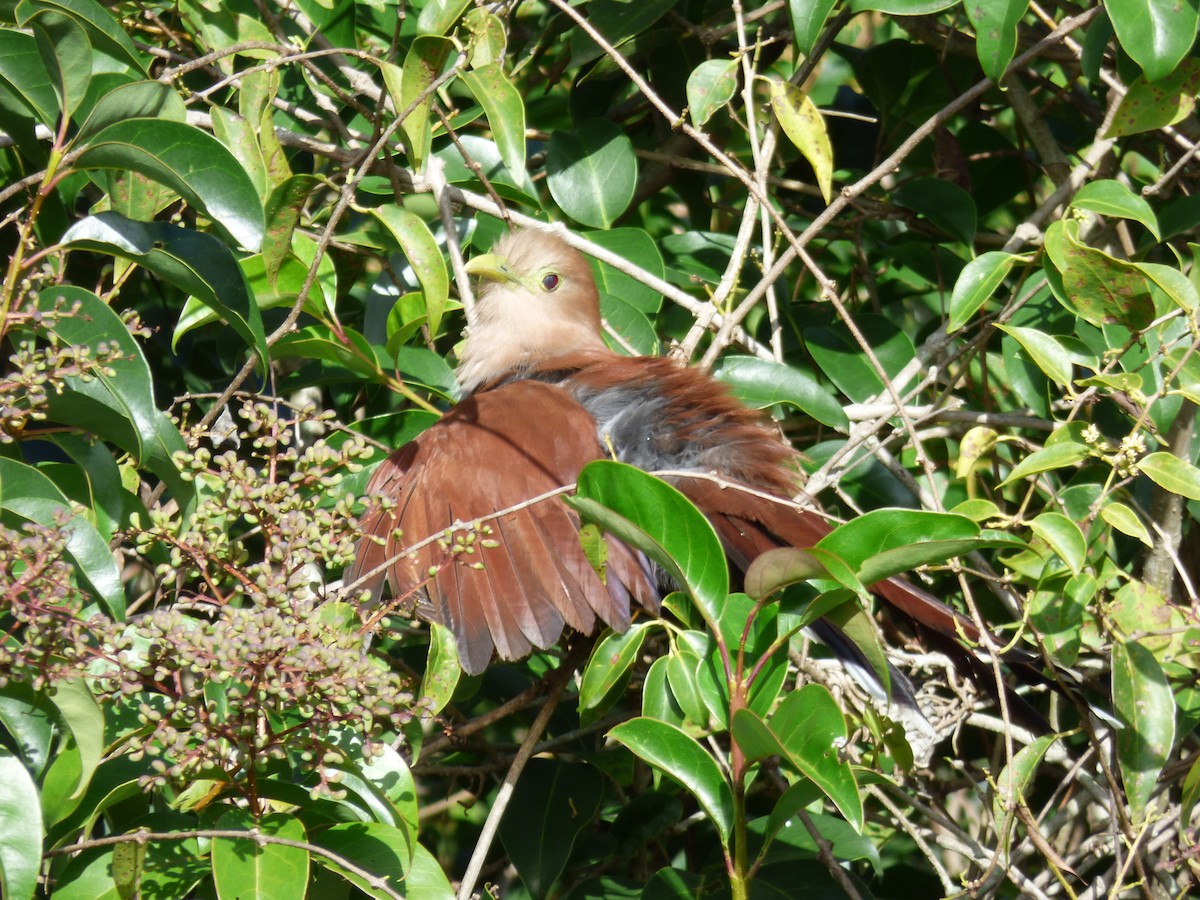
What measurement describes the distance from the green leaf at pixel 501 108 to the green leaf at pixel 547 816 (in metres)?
1.21

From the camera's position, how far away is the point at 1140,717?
204 centimetres

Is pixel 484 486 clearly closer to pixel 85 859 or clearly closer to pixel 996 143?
pixel 85 859

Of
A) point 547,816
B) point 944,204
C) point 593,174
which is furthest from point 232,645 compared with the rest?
point 944,204

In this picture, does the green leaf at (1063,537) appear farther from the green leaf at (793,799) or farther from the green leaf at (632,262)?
the green leaf at (632,262)

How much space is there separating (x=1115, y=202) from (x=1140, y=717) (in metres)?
0.94

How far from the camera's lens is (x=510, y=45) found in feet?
10.9

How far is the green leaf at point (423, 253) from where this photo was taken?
2334mm

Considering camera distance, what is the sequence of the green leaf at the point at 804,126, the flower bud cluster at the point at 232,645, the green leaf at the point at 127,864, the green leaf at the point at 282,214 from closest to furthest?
the flower bud cluster at the point at 232,645
the green leaf at the point at 127,864
the green leaf at the point at 282,214
the green leaf at the point at 804,126

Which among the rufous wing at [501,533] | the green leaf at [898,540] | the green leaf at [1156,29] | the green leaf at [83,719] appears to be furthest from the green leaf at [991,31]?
the green leaf at [83,719]

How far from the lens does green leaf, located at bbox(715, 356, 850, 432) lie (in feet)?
8.72

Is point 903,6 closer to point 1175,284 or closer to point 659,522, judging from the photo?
point 1175,284

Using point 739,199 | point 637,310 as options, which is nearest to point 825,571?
point 637,310

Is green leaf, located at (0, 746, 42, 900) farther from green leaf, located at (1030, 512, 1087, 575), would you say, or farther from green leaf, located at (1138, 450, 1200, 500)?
green leaf, located at (1138, 450, 1200, 500)

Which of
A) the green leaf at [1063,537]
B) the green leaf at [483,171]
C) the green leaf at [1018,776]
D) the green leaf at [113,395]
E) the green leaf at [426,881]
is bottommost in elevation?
the green leaf at [1018,776]
